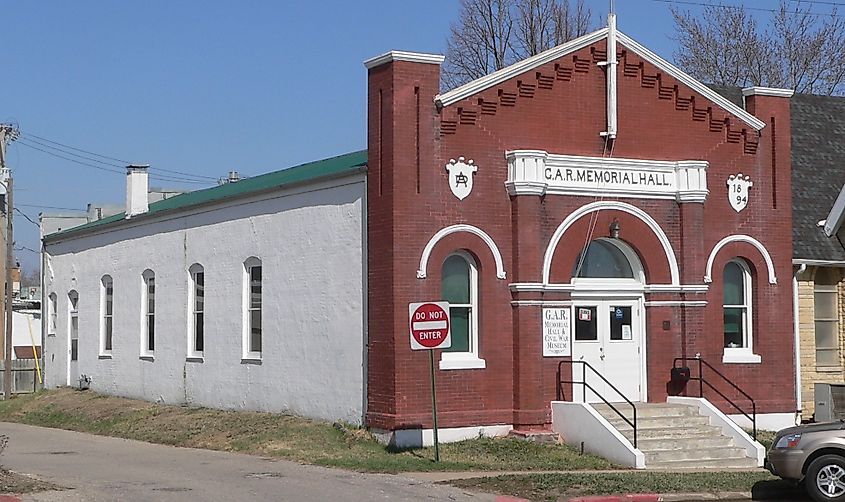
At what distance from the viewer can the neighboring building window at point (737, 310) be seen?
83.3 ft

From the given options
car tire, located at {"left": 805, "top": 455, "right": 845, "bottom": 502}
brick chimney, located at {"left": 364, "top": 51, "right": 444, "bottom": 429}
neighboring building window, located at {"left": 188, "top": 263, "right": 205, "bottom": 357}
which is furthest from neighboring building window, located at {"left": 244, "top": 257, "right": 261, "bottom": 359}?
car tire, located at {"left": 805, "top": 455, "right": 845, "bottom": 502}

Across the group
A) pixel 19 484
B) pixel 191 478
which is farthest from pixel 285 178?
pixel 19 484

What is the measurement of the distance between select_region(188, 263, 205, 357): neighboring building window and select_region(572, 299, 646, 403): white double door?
956cm

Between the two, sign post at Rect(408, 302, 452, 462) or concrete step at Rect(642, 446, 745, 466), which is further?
concrete step at Rect(642, 446, 745, 466)

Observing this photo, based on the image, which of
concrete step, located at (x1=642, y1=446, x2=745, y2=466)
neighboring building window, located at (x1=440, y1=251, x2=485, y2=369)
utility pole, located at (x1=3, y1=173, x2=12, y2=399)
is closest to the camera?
concrete step, located at (x1=642, y1=446, x2=745, y2=466)

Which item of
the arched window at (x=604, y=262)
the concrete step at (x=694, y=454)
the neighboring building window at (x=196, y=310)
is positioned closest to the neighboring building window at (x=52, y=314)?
the neighboring building window at (x=196, y=310)

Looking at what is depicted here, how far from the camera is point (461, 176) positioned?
74.3 ft

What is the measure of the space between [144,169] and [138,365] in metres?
6.59

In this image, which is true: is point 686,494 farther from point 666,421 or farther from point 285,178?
point 285,178

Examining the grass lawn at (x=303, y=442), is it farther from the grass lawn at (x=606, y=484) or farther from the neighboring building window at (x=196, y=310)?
the grass lawn at (x=606, y=484)

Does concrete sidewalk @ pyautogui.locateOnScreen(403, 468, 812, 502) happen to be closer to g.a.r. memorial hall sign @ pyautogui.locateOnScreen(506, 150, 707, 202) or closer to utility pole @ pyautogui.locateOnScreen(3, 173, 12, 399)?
g.a.r. memorial hall sign @ pyautogui.locateOnScreen(506, 150, 707, 202)

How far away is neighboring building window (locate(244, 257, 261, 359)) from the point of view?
87.7 feet

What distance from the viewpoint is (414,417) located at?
2200 centimetres

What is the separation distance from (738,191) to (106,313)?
59.2ft
